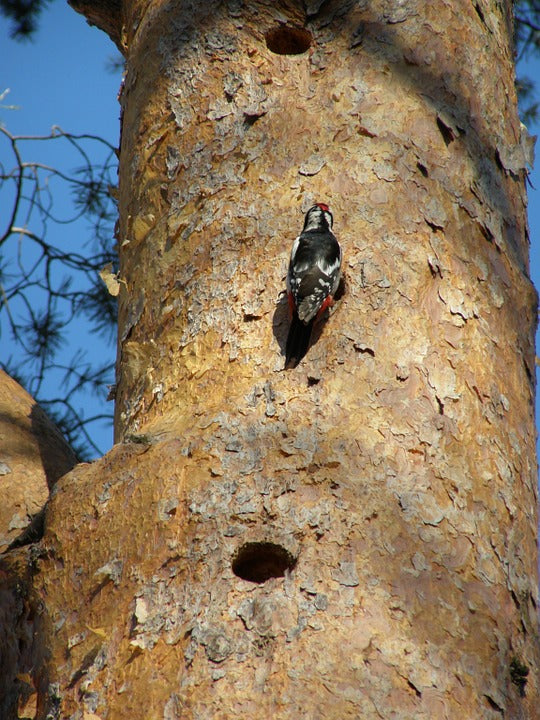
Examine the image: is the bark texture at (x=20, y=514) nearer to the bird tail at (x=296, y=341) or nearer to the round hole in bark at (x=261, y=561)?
the round hole in bark at (x=261, y=561)

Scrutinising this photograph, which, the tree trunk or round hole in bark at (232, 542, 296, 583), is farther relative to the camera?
round hole in bark at (232, 542, 296, 583)

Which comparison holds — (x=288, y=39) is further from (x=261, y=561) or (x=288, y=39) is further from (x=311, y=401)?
(x=261, y=561)

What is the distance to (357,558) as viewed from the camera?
2.10 meters

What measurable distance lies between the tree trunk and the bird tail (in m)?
0.03

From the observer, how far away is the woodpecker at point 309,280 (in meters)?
2.43

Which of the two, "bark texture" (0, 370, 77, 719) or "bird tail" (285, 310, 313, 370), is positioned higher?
"bird tail" (285, 310, 313, 370)

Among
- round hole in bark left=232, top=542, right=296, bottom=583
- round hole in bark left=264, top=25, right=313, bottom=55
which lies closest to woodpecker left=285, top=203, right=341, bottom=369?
round hole in bark left=232, top=542, right=296, bottom=583

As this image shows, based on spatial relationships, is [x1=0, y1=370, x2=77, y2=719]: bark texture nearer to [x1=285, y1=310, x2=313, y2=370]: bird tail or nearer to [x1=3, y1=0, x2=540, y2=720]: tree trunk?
[x1=3, y1=0, x2=540, y2=720]: tree trunk

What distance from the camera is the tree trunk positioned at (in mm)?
2018

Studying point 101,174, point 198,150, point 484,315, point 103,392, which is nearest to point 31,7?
point 101,174

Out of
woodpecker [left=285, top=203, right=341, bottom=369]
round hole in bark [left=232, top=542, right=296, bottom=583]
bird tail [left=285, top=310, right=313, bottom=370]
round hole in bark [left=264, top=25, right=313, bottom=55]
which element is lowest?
round hole in bark [left=232, top=542, right=296, bottom=583]

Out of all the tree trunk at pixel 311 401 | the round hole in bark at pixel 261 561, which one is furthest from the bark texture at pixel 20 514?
the round hole in bark at pixel 261 561

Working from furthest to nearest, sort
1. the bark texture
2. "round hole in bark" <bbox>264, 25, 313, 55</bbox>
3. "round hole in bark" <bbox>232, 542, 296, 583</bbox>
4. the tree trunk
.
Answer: "round hole in bark" <bbox>264, 25, 313, 55</bbox>, the bark texture, "round hole in bark" <bbox>232, 542, 296, 583</bbox>, the tree trunk

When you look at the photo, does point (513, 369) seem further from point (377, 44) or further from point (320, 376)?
point (377, 44)
